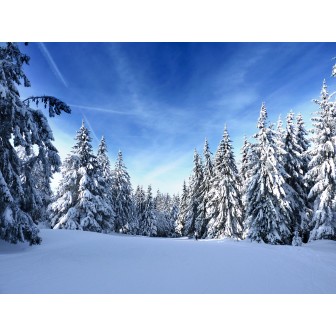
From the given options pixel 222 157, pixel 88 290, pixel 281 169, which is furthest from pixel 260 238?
pixel 88 290

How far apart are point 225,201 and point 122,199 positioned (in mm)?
18432

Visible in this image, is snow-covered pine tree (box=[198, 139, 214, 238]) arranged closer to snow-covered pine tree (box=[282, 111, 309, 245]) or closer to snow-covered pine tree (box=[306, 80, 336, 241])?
snow-covered pine tree (box=[282, 111, 309, 245])

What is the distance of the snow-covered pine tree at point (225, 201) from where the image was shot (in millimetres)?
28922

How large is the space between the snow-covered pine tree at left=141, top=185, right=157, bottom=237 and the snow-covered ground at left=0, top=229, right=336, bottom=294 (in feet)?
137

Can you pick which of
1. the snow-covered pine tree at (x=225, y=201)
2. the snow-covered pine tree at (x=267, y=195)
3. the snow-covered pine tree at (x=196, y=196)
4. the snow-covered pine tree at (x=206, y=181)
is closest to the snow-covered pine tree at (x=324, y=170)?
the snow-covered pine tree at (x=267, y=195)

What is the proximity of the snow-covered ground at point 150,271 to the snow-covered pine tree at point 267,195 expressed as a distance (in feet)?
33.1

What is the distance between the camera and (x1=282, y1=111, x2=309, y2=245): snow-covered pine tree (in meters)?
23.5

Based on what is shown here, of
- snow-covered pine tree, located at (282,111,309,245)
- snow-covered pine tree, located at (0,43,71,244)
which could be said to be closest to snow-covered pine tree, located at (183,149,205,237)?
snow-covered pine tree, located at (282,111,309,245)

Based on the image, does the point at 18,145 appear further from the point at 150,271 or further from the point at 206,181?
the point at 206,181

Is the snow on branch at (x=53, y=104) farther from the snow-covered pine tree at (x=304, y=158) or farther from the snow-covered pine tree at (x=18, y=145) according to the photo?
the snow-covered pine tree at (x=304, y=158)

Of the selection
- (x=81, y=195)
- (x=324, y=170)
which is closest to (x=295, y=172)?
(x=324, y=170)

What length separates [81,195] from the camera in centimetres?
2512
